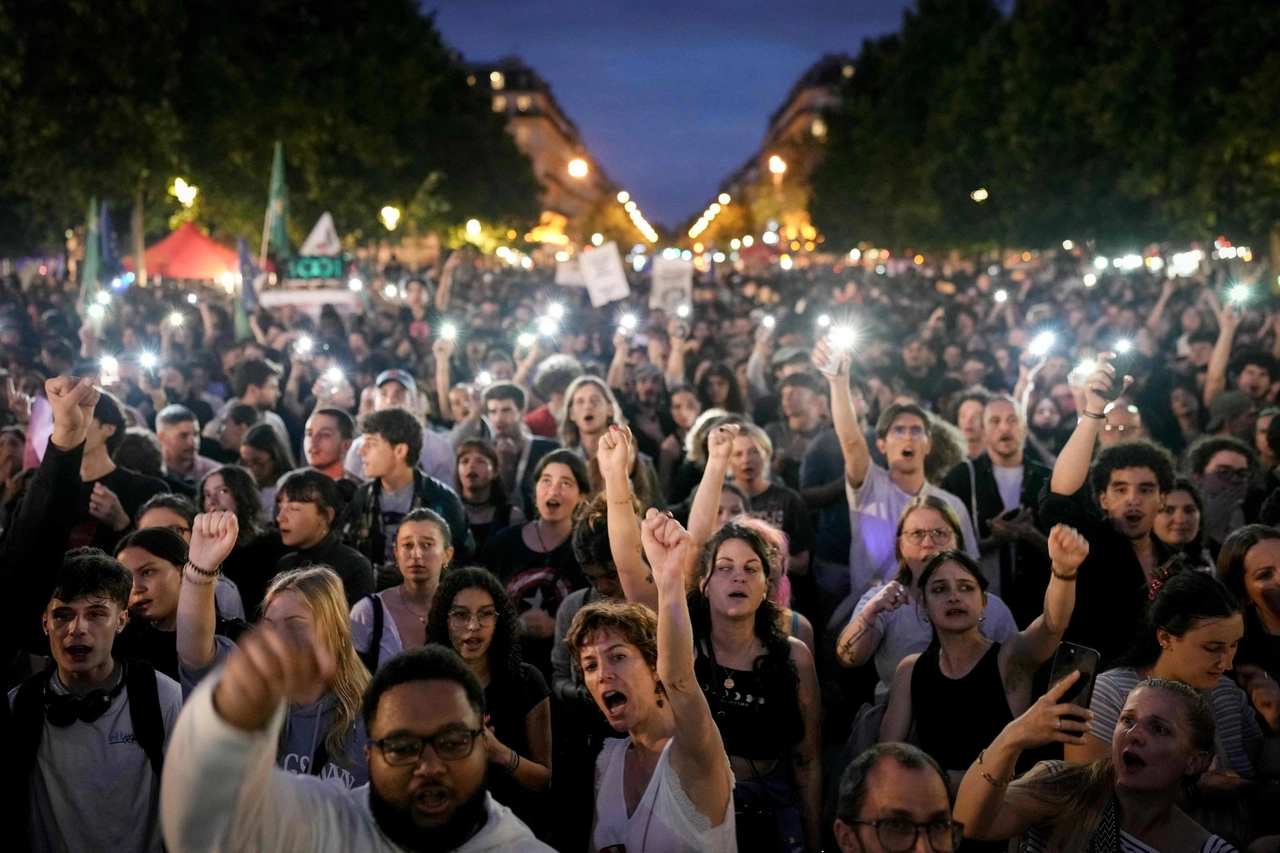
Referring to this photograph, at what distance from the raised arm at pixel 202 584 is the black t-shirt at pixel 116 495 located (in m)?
1.94

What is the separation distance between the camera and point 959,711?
4.40 metres

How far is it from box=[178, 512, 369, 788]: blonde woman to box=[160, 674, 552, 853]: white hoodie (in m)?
1.19

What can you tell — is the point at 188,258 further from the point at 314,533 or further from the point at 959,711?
the point at 959,711

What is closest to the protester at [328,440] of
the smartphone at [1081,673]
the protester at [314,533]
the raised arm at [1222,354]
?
the protester at [314,533]

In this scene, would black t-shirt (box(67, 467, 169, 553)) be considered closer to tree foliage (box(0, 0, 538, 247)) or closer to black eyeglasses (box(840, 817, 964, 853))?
black eyeglasses (box(840, 817, 964, 853))

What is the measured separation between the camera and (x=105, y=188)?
2903 centimetres

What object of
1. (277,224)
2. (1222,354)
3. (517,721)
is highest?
(277,224)

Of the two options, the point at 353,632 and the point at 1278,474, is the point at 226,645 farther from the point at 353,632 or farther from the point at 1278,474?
the point at 1278,474

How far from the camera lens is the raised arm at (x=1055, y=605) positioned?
4.39 m

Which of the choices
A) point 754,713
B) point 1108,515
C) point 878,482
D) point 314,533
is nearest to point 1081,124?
point 878,482

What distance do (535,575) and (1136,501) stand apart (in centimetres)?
269

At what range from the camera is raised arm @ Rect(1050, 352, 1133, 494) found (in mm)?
5547

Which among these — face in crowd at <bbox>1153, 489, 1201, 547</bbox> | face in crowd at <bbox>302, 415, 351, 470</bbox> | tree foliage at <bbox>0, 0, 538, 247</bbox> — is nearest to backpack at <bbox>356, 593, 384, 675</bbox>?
face in crowd at <bbox>302, 415, 351, 470</bbox>

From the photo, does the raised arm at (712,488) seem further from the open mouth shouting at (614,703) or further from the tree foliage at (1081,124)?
the tree foliage at (1081,124)
